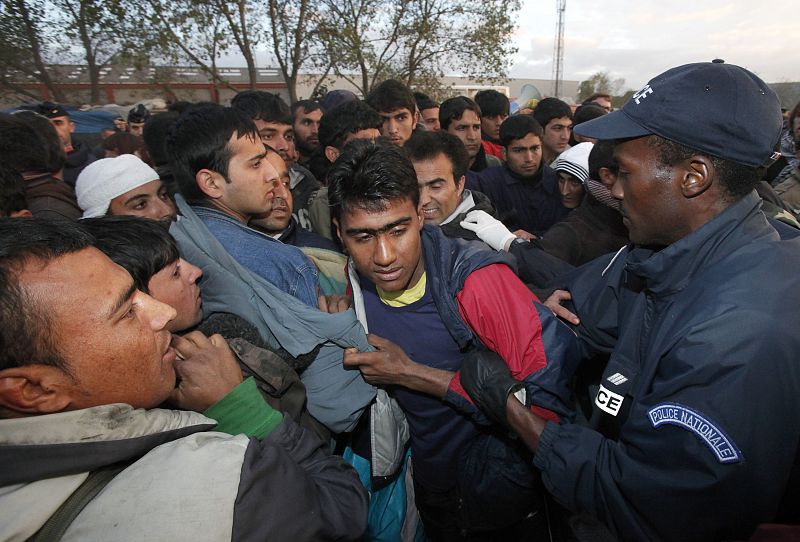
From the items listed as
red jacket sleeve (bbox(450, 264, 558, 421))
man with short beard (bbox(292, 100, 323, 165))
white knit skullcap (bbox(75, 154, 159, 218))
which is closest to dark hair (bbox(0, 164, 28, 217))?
white knit skullcap (bbox(75, 154, 159, 218))

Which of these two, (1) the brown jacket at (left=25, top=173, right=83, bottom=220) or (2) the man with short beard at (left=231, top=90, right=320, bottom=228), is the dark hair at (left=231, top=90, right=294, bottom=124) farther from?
(1) the brown jacket at (left=25, top=173, right=83, bottom=220)

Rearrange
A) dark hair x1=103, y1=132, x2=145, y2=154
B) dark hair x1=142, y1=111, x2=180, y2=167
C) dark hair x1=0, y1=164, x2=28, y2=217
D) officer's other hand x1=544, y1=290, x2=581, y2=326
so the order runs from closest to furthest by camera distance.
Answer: officer's other hand x1=544, y1=290, x2=581, y2=326 < dark hair x1=0, y1=164, x2=28, y2=217 < dark hair x1=142, y1=111, x2=180, y2=167 < dark hair x1=103, y1=132, x2=145, y2=154

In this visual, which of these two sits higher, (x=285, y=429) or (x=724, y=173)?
(x=724, y=173)

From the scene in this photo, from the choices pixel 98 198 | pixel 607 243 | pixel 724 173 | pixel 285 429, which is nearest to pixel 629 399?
pixel 724 173

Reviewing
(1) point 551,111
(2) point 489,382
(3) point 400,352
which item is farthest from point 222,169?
(1) point 551,111

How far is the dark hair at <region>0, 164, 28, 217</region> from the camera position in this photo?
219 centimetres

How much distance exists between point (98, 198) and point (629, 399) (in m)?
2.90

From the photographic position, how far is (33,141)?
283 cm

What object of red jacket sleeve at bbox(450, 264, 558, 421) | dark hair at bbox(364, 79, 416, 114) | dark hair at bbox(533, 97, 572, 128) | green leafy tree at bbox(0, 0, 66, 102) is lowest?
red jacket sleeve at bbox(450, 264, 558, 421)

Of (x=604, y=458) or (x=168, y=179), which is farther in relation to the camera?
(x=168, y=179)

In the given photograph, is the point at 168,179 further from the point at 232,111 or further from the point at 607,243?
the point at 607,243

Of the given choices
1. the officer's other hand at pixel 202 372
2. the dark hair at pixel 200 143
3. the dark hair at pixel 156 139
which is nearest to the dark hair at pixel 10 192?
the dark hair at pixel 200 143

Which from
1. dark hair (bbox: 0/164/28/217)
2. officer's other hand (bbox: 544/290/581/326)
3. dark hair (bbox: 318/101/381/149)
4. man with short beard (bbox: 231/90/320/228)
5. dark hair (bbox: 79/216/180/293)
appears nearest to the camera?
dark hair (bbox: 79/216/180/293)

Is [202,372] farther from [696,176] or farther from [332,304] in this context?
[696,176]
